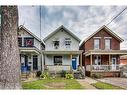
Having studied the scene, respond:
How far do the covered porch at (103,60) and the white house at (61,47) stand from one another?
2.93ft

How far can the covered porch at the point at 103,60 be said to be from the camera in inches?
616

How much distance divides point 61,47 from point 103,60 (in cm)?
296

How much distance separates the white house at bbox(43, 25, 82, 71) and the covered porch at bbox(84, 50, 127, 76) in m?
0.89

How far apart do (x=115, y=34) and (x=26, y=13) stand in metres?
6.44

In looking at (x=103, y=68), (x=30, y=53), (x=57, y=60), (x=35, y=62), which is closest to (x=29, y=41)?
(x=30, y=53)

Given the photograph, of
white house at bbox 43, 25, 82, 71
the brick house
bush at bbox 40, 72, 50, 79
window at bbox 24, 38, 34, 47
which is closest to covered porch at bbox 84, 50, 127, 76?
the brick house

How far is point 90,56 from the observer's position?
659 inches

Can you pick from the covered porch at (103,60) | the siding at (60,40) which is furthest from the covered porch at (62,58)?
the covered porch at (103,60)

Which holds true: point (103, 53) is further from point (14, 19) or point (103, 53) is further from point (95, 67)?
point (14, 19)

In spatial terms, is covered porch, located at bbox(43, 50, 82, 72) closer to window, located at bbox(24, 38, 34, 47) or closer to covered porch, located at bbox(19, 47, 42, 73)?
covered porch, located at bbox(19, 47, 42, 73)

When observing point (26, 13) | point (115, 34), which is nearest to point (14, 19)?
point (26, 13)

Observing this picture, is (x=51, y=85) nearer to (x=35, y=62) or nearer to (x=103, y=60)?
(x=35, y=62)

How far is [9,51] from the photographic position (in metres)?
Answer: 5.38
